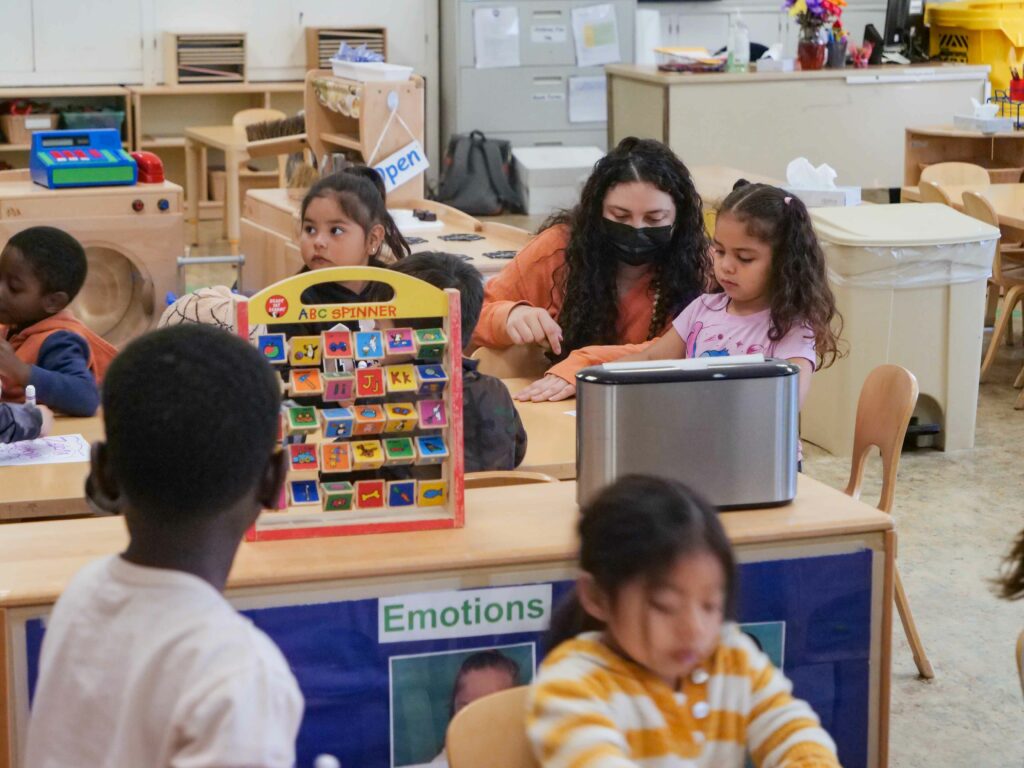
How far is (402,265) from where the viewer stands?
2.82 m

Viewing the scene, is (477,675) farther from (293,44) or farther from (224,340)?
(293,44)

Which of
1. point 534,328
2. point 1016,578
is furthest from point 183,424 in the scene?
point 534,328

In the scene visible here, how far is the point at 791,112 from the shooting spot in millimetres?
7859

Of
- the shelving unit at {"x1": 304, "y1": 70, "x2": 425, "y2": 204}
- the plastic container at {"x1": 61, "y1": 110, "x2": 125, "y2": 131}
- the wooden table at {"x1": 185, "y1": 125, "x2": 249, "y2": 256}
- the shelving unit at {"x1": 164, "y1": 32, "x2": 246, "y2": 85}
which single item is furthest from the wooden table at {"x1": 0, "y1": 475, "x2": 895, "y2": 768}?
the shelving unit at {"x1": 164, "y1": 32, "x2": 246, "y2": 85}

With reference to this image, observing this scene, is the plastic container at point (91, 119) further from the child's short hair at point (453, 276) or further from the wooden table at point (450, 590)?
the wooden table at point (450, 590)

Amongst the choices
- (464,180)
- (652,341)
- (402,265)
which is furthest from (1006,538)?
(464,180)

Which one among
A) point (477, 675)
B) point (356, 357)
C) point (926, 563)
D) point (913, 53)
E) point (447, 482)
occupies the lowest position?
point (926, 563)

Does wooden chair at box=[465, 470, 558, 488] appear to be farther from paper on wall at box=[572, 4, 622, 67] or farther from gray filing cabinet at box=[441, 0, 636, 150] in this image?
paper on wall at box=[572, 4, 622, 67]

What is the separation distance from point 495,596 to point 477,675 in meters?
0.11

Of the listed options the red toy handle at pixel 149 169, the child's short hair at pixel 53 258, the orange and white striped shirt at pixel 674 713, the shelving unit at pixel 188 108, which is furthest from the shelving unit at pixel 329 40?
the orange and white striped shirt at pixel 674 713

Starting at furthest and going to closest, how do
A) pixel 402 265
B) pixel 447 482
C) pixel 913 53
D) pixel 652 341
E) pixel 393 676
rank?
1. pixel 913 53
2. pixel 652 341
3. pixel 402 265
4. pixel 447 482
5. pixel 393 676

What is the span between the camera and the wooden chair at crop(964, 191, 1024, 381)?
204 inches

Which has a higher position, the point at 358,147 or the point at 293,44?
the point at 293,44

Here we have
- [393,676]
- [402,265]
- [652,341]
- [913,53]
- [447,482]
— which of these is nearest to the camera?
[393,676]
